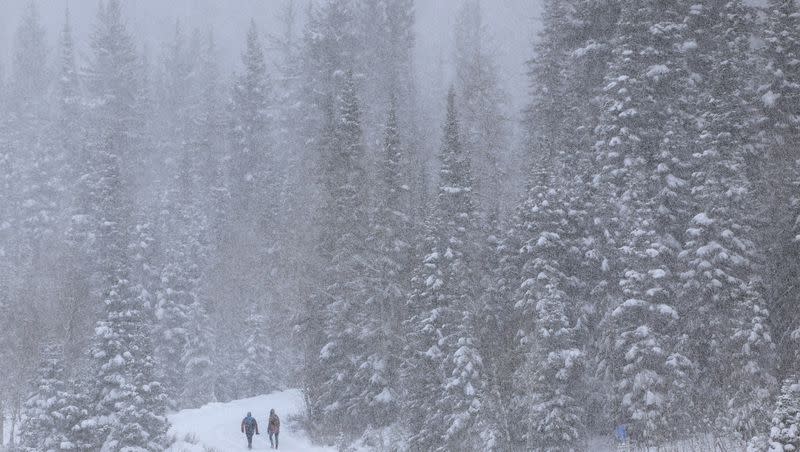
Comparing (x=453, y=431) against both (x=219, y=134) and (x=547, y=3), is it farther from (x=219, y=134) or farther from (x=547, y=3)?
(x=219, y=134)

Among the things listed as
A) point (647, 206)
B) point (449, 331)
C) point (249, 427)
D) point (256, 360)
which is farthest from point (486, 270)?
point (256, 360)

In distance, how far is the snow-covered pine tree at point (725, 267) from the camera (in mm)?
18797

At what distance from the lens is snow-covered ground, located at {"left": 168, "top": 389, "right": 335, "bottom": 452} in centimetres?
2852

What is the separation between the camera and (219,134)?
58.7m

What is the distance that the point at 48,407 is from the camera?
1092 inches

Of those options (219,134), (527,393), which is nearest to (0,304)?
(219,134)

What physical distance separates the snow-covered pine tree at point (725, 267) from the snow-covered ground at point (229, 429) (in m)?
14.9

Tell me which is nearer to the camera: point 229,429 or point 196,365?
point 229,429

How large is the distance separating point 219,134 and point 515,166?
26.1 meters

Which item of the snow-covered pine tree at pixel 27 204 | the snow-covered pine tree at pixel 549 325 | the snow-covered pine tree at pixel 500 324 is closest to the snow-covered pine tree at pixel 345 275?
the snow-covered pine tree at pixel 500 324

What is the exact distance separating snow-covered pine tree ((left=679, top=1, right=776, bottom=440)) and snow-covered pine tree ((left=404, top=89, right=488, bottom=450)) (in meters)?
6.94

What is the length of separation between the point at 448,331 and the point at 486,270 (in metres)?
3.87

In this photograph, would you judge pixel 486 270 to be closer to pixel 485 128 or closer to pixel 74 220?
pixel 485 128

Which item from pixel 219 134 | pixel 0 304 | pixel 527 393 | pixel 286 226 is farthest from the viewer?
pixel 219 134
